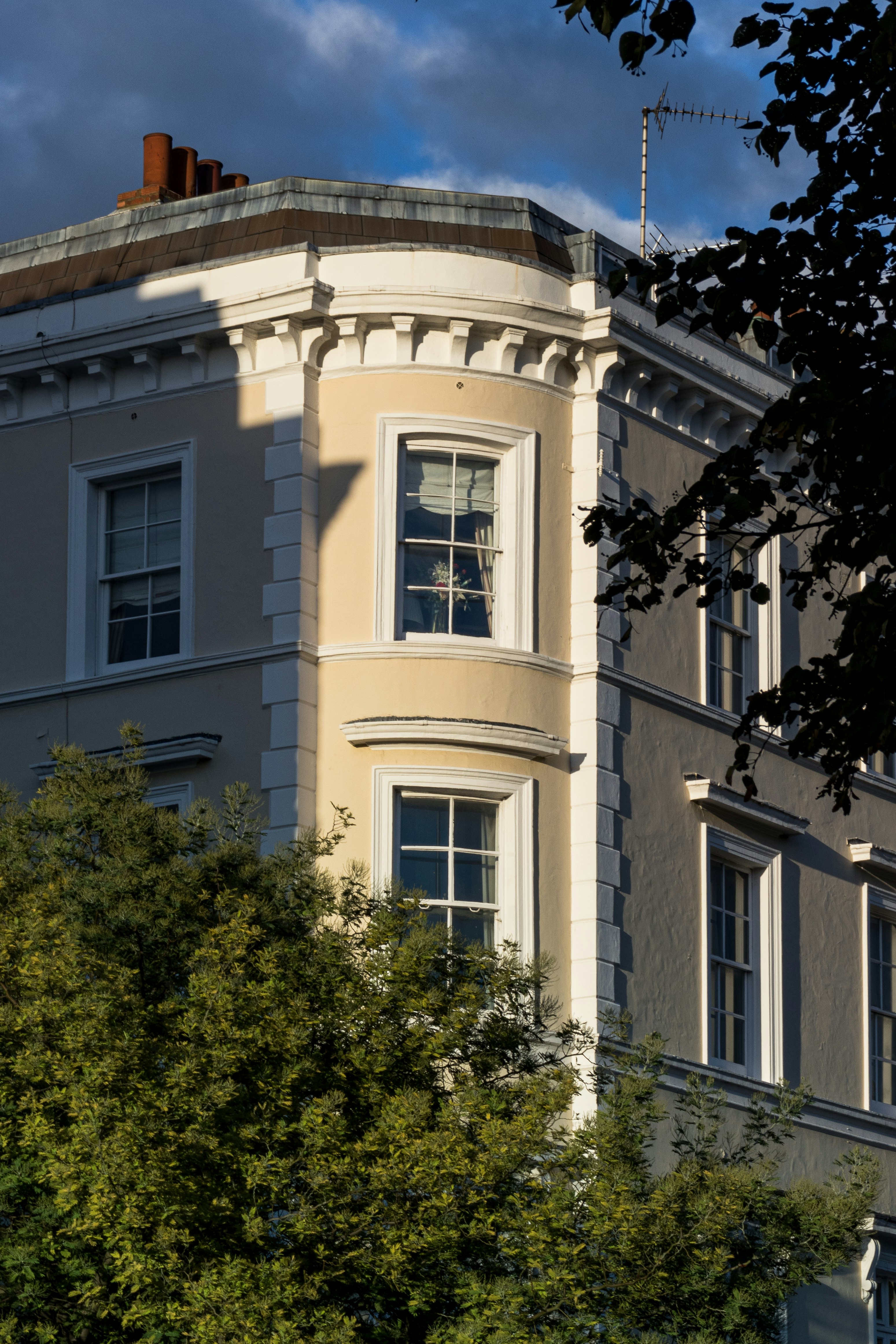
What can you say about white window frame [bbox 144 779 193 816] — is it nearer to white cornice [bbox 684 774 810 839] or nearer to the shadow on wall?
the shadow on wall

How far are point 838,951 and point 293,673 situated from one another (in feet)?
25.0

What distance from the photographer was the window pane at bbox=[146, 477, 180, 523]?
2367cm

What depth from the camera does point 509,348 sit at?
23.0 metres

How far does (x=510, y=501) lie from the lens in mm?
22984

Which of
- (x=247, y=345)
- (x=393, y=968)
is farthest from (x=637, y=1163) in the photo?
(x=247, y=345)

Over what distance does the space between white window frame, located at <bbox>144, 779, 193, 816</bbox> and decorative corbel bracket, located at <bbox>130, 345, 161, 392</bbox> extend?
4264mm

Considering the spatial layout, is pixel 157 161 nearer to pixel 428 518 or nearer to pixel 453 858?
pixel 428 518

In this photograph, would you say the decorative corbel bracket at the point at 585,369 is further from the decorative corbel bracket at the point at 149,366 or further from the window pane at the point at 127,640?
the window pane at the point at 127,640

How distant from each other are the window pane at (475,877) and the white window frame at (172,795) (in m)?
2.70

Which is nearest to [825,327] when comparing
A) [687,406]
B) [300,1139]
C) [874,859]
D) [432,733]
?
[300,1139]

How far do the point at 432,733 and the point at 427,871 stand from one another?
4.29 ft

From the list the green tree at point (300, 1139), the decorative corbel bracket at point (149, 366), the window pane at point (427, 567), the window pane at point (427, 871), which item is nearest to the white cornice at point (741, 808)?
the window pane at point (427, 871)

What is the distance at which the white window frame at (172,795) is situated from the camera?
881 inches

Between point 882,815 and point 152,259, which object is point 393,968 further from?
point 882,815
